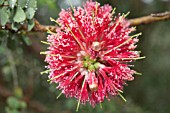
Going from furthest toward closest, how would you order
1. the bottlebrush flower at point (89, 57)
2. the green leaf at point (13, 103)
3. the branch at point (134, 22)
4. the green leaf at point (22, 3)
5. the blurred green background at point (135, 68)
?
the blurred green background at point (135, 68)
the green leaf at point (13, 103)
the branch at point (134, 22)
the green leaf at point (22, 3)
the bottlebrush flower at point (89, 57)

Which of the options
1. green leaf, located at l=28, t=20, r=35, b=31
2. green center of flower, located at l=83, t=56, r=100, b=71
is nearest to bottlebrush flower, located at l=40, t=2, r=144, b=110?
green center of flower, located at l=83, t=56, r=100, b=71

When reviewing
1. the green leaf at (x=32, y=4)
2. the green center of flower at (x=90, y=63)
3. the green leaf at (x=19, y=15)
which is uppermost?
the green leaf at (x=32, y=4)

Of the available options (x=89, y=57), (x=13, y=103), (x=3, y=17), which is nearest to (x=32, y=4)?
(x=3, y=17)

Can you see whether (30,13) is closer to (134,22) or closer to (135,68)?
(134,22)

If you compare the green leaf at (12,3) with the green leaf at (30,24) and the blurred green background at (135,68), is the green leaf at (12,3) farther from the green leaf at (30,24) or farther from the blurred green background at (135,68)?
the blurred green background at (135,68)

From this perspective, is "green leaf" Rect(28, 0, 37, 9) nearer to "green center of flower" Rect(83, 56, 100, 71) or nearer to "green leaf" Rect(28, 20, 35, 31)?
"green leaf" Rect(28, 20, 35, 31)

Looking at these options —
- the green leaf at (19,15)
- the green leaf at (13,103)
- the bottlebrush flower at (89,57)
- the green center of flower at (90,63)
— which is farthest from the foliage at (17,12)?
the green leaf at (13,103)
